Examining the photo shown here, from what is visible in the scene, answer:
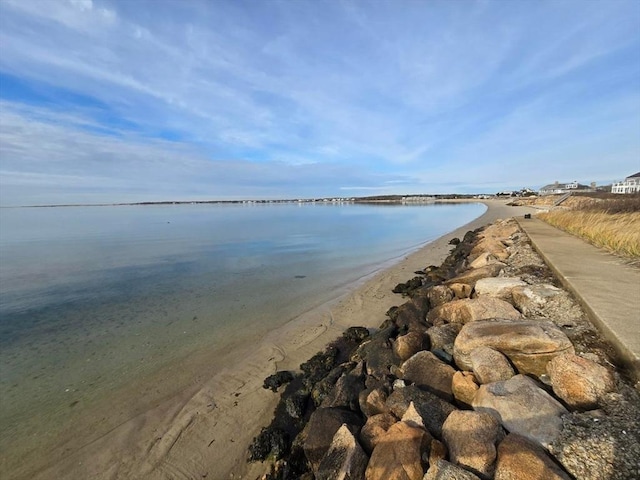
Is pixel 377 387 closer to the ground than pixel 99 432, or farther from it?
farther from it

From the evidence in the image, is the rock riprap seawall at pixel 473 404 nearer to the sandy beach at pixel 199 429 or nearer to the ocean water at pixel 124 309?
the sandy beach at pixel 199 429

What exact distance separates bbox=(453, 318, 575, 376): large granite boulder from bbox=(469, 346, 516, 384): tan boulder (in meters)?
0.18

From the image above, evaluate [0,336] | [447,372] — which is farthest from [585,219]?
[0,336]

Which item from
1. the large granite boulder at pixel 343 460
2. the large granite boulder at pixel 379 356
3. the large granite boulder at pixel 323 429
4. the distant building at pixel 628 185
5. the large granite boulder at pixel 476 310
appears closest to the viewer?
the large granite boulder at pixel 343 460

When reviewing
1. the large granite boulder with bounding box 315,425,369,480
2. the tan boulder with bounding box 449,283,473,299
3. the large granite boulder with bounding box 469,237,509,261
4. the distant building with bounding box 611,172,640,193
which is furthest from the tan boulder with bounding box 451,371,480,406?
the distant building with bounding box 611,172,640,193

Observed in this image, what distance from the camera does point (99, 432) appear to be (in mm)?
4676

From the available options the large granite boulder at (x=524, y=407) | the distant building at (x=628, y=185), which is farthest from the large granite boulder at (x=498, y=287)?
the distant building at (x=628, y=185)

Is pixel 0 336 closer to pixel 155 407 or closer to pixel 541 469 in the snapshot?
pixel 155 407

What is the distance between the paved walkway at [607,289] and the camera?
128 inches

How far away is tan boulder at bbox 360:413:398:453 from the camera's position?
3127 millimetres

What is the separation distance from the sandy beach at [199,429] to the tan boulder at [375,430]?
154cm

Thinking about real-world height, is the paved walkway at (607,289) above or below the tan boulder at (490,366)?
above

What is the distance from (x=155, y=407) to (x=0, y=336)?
5.77 metres

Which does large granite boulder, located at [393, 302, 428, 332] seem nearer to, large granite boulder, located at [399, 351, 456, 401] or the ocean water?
large granite boulder, located at [399, 351, 456, 401]
